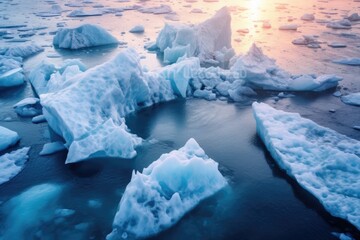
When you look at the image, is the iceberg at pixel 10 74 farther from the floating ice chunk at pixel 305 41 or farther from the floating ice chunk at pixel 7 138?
the floating ice chunk at pixel 305 41

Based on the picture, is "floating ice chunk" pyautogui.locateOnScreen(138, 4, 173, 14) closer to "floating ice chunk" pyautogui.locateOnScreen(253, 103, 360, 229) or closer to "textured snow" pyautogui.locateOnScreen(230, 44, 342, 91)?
"textured snow" pyautogui.locateOnScreen(230, 44, 342, 91)

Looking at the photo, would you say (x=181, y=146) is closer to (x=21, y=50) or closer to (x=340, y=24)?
(x=21, y=50)

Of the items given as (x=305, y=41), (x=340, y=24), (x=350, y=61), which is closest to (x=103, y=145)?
(x=350, y=61)

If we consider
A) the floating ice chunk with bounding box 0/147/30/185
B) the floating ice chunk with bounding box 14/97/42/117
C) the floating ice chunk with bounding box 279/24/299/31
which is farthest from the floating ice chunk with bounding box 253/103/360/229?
the floating ice chunk with bounding box 279/24/299/31

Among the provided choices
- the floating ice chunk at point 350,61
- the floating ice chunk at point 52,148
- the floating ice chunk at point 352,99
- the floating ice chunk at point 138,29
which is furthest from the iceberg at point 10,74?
the floating ice chunk at point 350,61

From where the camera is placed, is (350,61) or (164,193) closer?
(164,193)

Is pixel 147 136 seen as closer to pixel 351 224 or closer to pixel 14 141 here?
pixel 14 141

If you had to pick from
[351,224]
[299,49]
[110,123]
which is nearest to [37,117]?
[110,123]
